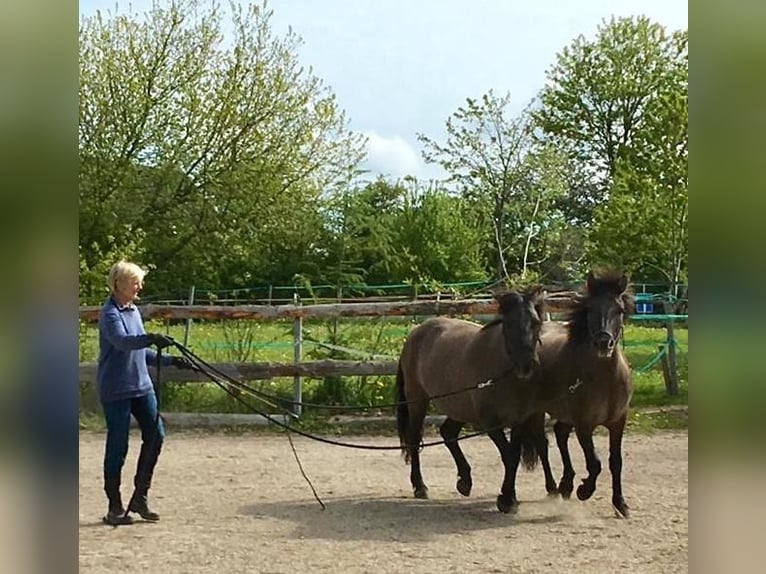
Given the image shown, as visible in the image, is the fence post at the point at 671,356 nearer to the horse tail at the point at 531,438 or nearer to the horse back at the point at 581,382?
the horse back at the point at 581,382

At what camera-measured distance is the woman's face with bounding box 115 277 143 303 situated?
3.05m

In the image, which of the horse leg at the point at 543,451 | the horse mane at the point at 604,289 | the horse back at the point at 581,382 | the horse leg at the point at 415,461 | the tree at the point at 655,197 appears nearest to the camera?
the tree at the point at 655,197

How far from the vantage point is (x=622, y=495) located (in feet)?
10.7

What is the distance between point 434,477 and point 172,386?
108 centimetres

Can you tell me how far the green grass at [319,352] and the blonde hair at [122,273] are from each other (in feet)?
0.61

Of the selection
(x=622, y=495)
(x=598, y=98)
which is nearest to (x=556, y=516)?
(x=622, y=495)

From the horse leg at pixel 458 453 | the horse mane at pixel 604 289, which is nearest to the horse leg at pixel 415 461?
the horse leg at pixel 458 453

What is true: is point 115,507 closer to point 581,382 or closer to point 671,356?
point 581,382

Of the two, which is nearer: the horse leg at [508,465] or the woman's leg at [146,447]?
the woman's leg at [146,447]

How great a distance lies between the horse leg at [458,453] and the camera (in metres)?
3.44

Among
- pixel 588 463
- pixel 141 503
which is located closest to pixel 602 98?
pixel 588 463

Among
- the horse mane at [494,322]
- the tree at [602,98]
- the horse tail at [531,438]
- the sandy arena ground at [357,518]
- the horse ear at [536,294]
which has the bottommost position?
the sandy arena ground at [357,518]
